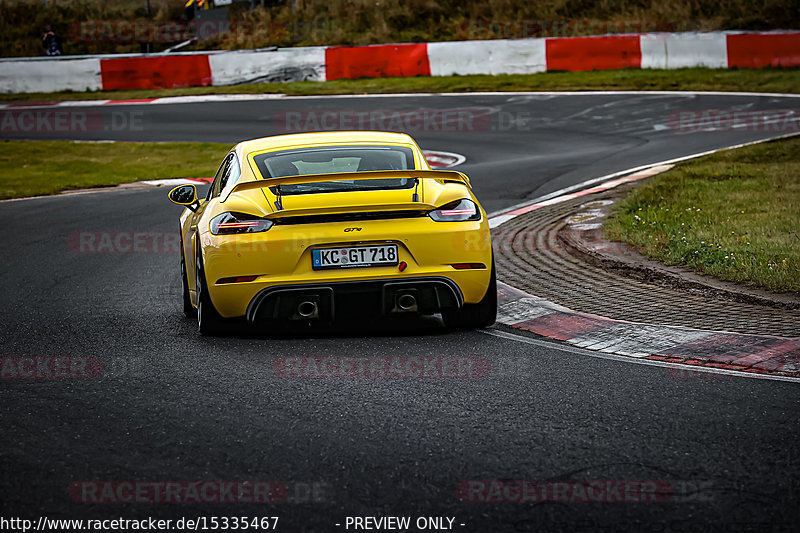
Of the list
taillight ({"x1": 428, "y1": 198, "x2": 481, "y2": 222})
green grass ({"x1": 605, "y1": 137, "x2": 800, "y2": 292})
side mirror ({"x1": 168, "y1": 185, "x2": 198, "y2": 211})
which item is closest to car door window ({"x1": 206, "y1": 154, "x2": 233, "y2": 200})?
side mirror ({"x1": 168, "y1": 185, "x2": 198, "y2": 211})

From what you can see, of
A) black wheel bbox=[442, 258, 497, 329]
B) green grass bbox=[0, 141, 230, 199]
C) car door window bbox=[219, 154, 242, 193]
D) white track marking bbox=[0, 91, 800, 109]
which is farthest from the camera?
white track marking bbox=[0, 91, 800, 109]

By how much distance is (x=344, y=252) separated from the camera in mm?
6406

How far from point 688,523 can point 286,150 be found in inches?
180

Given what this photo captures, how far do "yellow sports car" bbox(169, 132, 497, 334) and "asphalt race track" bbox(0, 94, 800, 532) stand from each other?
244mm

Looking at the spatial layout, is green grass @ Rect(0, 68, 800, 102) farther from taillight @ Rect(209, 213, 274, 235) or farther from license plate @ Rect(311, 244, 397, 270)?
taillight @ Rect(209, 213, 274, 235)

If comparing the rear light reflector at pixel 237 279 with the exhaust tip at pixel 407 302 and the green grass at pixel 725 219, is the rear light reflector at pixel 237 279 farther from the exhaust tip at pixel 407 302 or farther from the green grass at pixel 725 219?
the green grass at pixel 725 219

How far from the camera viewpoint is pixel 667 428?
4.68 m

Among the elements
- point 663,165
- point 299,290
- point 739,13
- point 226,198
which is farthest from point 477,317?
point 739,13

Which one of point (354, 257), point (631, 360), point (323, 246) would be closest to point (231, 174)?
point (323, 246)

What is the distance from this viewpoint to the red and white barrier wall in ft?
94.8

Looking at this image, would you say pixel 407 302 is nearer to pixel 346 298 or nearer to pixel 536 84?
pixel 346 298

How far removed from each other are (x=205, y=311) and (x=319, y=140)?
1.62 meters

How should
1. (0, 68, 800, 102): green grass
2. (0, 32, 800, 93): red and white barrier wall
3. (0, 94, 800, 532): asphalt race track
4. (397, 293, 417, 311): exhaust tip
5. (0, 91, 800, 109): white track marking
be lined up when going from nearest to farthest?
(0, 94, 800, 532): asphalt race track
(397, 293, 417, 311): exhaust tip
(0, 91, 800, 109): white track marking
(0, 68, 800, 102): green grass
(0, 32, 800, 93): red and white barrier wall

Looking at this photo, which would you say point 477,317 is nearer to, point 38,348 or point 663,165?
point 38,348
